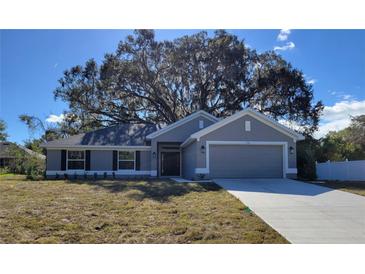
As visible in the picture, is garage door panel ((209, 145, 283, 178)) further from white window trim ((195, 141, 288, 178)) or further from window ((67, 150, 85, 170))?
window ((67, 150, 85, 170))

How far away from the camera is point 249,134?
16.9 m

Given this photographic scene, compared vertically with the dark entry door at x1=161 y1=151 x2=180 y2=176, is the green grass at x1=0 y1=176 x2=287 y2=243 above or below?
below

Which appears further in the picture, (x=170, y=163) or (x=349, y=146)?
(x=349, y=146)

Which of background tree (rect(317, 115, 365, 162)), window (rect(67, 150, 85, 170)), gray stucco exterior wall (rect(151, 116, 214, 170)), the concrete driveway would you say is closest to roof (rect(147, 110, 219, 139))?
gray stucco exterior wall (rect(151, 116, 214, 170))

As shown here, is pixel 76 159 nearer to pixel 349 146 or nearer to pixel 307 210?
pixel 307 210

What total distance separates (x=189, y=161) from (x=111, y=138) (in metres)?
5.85

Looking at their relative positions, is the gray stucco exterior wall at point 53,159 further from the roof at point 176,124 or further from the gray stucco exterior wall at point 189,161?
the gray stucco exterior wall at point 189,161

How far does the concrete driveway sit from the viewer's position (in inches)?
269

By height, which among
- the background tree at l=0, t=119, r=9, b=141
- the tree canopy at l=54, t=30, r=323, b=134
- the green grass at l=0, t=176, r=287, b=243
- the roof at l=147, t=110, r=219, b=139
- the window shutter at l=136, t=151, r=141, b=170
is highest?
the tree canopy at l=54, t=30, r=323, b=134

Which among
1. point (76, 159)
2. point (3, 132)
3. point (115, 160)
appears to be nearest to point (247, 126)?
point (115, 160)

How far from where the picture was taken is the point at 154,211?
895 centimetres
